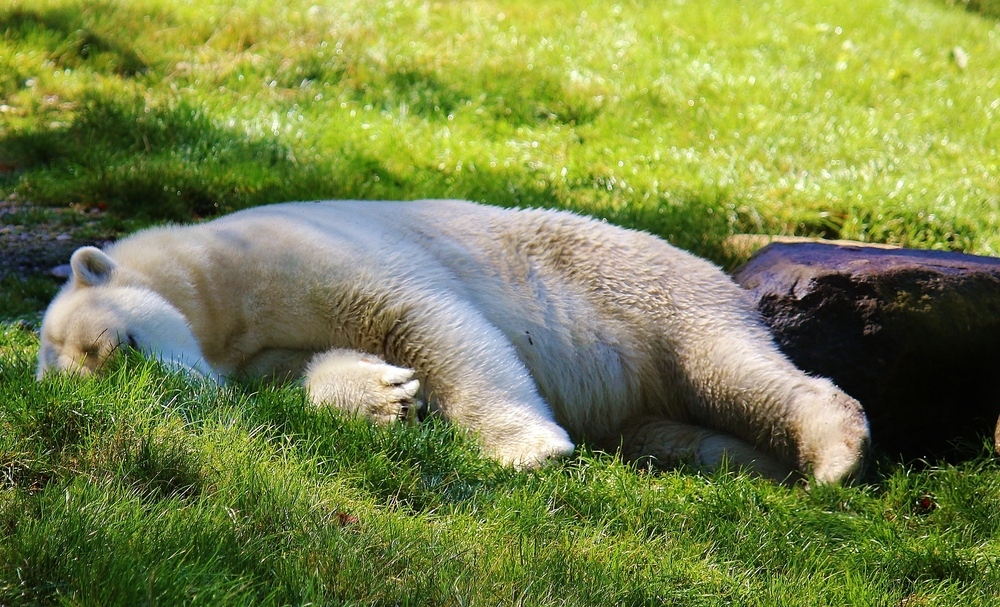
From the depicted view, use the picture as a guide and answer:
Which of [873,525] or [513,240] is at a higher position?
[513,240]

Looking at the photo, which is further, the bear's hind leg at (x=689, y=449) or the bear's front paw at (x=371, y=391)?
the bear's hind leg at (x=689, y=449)

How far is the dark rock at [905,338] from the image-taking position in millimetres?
4816

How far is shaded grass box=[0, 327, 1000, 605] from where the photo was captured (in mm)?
2639

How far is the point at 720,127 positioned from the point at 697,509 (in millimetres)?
5720

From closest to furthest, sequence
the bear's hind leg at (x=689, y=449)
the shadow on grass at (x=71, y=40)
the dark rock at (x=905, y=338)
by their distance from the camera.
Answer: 1. the bear's hind leg at (x=689, y=449)
2. the dark rock at (x=905, y=338)
3. the shadow on grass at (x=71, y=40)

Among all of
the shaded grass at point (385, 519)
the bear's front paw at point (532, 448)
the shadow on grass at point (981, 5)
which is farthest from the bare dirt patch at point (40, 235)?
the shadow on grass at point (981, 5)

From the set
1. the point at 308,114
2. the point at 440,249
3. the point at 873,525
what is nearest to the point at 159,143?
the point at 308,114

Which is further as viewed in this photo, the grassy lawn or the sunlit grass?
the sunlit grass

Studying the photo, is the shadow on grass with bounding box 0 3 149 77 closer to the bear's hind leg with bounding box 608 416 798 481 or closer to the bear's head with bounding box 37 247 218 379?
the bear's head with bounding box 37 247 218 379

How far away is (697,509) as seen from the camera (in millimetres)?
3803

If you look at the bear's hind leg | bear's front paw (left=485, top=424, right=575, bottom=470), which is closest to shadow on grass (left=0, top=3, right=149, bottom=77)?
the bear's hind leg

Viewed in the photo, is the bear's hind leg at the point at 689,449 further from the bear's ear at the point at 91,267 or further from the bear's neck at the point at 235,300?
the bear's ear at the point at 91,267

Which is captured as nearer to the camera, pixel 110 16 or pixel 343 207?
pixel 343 207

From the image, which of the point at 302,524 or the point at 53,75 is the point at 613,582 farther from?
the point at 53,75
